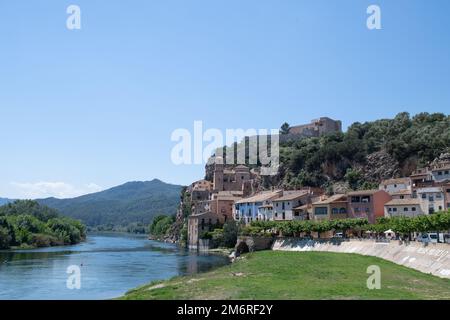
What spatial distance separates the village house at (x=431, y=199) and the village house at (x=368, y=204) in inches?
276

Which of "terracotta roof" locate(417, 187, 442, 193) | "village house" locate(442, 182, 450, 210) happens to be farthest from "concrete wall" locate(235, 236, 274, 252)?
"village house" locate(442, 182, 450, 210)

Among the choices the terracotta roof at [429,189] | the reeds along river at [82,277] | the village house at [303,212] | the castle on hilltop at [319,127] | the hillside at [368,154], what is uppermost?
the castle on hilltop at [319,127]

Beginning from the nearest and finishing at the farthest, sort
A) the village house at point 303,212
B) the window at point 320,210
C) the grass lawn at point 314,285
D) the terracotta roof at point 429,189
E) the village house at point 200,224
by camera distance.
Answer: the grass lawn at point 314,285 → the terracotta roof at point 429,189 → the window at point 320,210 → the village house at point 303,212 → the village house at point 200,224

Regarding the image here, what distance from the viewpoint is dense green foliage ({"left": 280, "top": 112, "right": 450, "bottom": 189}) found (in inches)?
3910

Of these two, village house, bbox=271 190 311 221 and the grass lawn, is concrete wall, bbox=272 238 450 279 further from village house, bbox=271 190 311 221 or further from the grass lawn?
village house, bbox=271 190 311 221

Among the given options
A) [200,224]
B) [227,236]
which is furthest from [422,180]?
[200,224]

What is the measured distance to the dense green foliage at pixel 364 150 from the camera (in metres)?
99.3

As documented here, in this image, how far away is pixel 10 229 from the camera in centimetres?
10775

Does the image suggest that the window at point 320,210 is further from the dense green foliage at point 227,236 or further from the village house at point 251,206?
the dense green foliage at point 227,236

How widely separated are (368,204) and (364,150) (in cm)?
3917

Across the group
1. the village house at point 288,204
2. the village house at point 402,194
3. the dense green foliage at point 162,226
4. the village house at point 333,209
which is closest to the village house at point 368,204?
the village house at point 402,194

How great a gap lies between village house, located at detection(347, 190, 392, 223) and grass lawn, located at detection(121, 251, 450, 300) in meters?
27.9

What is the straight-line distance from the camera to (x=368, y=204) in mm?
77188

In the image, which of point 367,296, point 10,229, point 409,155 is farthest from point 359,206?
point 10,229
